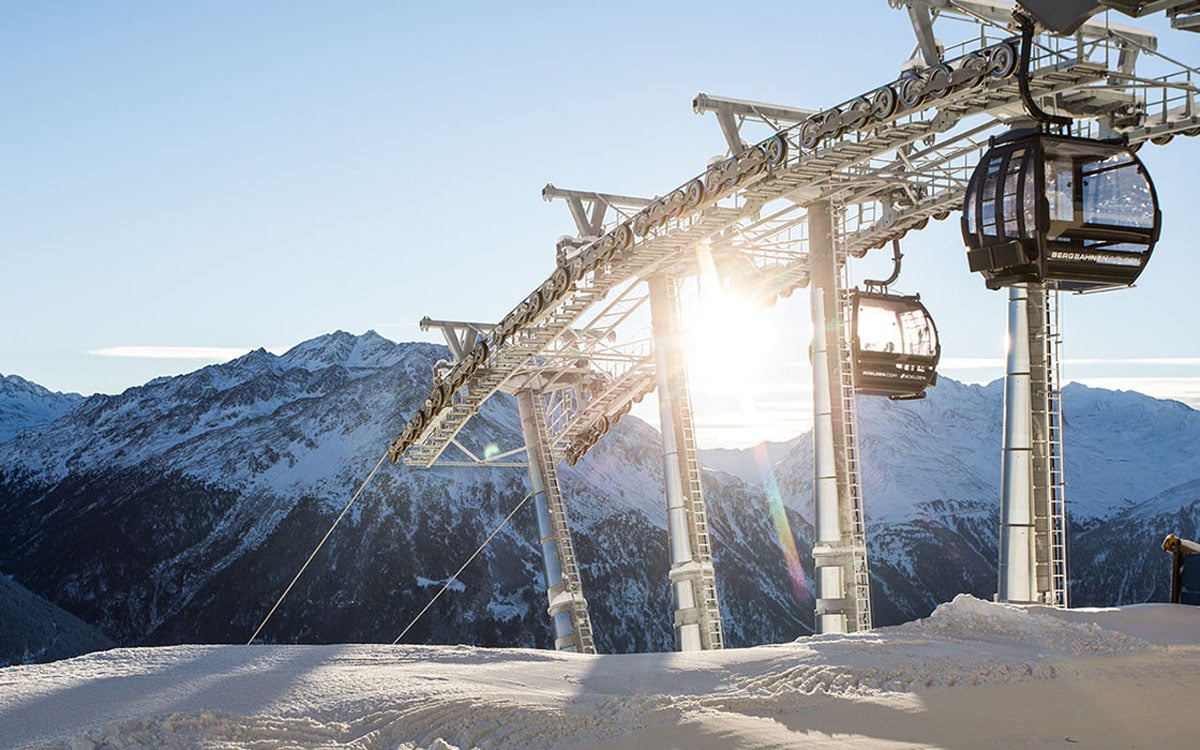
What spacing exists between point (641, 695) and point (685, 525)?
14.3m

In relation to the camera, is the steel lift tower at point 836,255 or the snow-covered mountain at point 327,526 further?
the snow-covered mountain at point 327,526

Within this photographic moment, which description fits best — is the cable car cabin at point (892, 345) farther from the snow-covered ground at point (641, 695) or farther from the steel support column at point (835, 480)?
the snow-covered ground at point (641, 695)

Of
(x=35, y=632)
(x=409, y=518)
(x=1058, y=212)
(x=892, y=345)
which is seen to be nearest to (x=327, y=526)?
(x=409, y=518)

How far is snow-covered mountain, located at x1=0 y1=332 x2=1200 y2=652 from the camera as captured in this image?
333 ft

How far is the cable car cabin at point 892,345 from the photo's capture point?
18.0 metres

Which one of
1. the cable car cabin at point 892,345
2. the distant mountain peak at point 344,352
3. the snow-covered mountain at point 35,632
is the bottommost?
the snow-covered mountain at point 35,632

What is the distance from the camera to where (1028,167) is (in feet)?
37.7

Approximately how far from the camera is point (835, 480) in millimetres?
17297

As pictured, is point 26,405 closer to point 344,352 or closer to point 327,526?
point 344,352

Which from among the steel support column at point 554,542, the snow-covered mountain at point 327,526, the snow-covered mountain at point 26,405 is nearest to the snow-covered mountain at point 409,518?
the snow-covered mountain at point 327,526

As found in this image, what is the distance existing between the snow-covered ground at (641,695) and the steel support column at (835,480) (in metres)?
5.96

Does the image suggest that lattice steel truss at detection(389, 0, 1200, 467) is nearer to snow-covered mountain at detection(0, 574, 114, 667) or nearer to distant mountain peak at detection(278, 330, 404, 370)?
snow-covered mountain at detection(0, 574, 114, 667)

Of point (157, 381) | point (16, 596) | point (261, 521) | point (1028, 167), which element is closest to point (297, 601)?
point (261, 521)

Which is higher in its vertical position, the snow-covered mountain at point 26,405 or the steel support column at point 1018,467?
the snow-covered mountain at point 26,405
